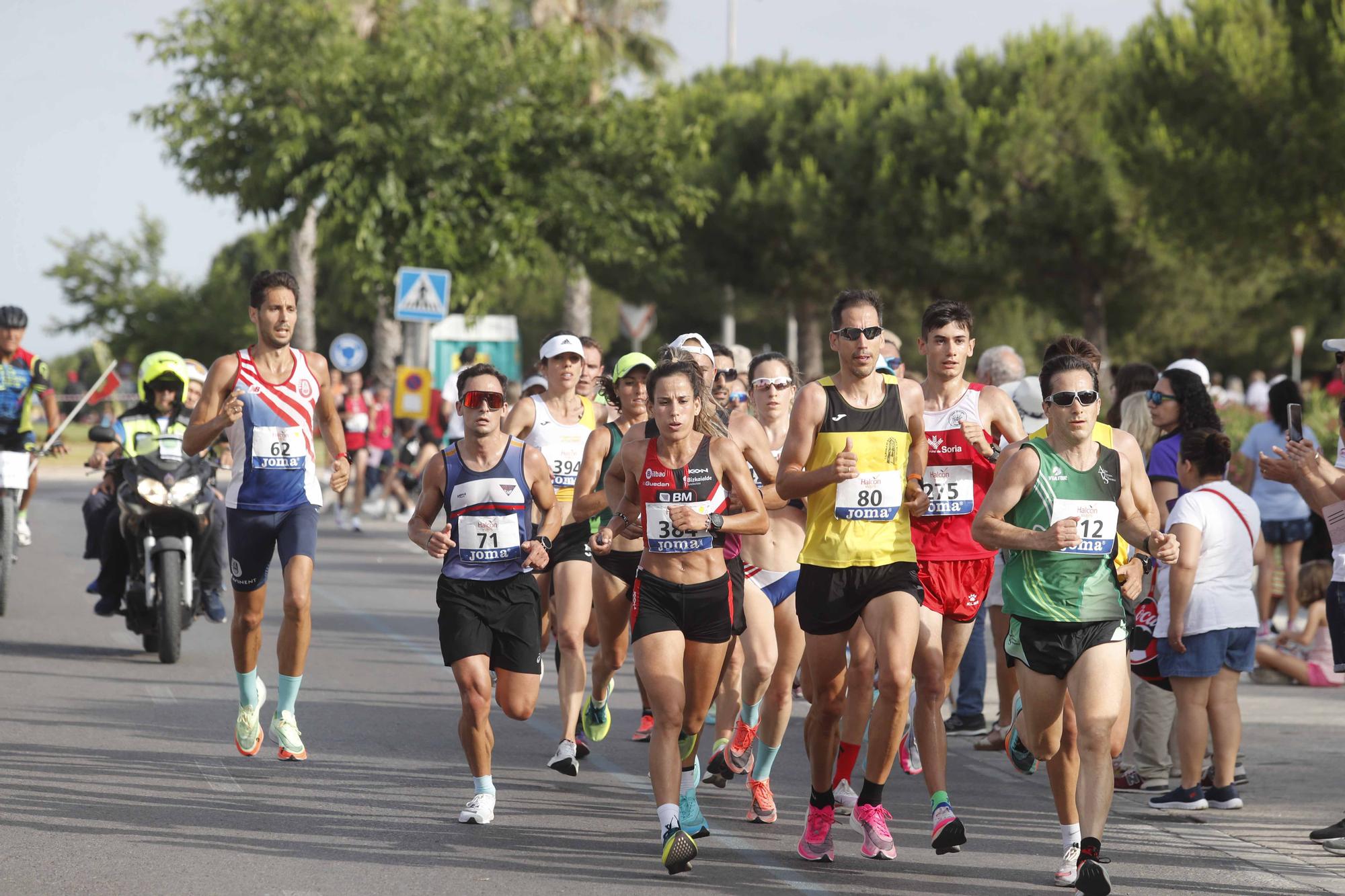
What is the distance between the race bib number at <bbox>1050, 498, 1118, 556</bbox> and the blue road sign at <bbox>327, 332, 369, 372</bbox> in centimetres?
2433

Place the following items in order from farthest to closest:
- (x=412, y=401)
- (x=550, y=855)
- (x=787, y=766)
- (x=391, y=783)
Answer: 1. (x=412, y=401)
2. (x=787, y=766)
3. (x=391, y=783)
4. (x=550, y=855)

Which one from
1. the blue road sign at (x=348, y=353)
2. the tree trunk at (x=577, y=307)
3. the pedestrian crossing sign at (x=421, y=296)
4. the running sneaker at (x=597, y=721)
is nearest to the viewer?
the running sneaker at (x=597, y=721)

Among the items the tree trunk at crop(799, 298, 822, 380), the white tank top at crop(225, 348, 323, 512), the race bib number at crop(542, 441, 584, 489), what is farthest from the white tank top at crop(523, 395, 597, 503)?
the tree trunk at crop(799, 298, 822, 380)

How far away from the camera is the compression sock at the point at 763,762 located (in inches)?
297

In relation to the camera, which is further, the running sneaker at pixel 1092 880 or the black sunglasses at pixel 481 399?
the black sunglasses at pixel 481 399

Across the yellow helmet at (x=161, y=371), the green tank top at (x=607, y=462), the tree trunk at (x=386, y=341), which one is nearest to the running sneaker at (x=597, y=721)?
the green tank top at (x=607, y=462)

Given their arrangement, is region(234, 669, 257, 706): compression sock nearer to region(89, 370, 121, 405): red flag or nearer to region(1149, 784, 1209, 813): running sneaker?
region(1149, 784, 1209, 813): running sneaker

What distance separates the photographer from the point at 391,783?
8.05 meters

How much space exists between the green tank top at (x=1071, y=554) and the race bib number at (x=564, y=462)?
328 cm

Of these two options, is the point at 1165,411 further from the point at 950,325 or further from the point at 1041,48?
the point at 1041,48

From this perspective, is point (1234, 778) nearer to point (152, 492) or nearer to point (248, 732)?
point (248, 732)

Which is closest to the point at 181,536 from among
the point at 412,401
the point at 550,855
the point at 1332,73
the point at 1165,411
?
the point at 550,855

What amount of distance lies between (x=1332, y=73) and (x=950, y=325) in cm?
2179

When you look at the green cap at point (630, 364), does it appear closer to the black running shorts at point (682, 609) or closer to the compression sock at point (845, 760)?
the black running shorts at point (682, 609)
